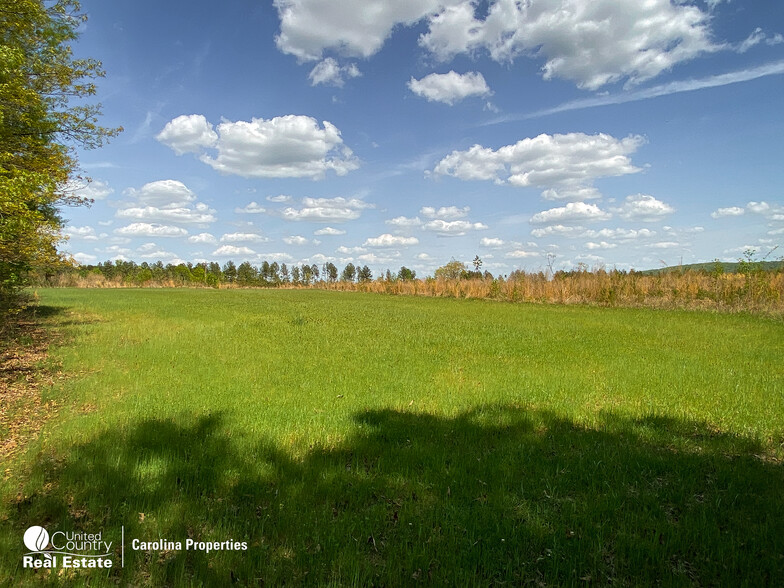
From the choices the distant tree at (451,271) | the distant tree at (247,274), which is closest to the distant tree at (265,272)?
the distant tree at (247,274)

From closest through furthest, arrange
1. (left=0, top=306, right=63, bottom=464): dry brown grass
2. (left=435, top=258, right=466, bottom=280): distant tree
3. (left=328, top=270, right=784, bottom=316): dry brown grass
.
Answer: (left=0, top=306, right=63, bottom=464): dry brown grass < (left=328, top=270, right=784, bottom=316): dry brown grass < (left=435, top=258, right=466, bottom=280): distant tree

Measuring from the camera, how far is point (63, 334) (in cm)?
1264

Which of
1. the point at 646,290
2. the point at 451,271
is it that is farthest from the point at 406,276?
the point at 646,290

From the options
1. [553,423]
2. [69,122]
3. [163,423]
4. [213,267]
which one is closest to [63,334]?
[69,122]

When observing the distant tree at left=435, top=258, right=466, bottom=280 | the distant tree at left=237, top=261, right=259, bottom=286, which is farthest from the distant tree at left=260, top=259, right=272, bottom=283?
the distant tree at left=435, top=258, right=466, bottom=280

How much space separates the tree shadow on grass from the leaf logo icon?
0.25 feet

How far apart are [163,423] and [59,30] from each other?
11897 millimetres

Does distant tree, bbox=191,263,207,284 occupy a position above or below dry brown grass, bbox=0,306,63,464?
above

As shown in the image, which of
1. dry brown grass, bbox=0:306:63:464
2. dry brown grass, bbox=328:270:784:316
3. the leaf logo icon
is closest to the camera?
the leaf logo icon

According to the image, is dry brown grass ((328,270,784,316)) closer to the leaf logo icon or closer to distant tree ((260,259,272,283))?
the leaf logo icon

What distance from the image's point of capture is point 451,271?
2035 inches

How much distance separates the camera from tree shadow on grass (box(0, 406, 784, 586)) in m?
2.70

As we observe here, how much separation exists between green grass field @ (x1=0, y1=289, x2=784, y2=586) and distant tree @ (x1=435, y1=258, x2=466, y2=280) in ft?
122

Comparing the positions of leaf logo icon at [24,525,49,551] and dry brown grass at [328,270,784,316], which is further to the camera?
dry brown grass at [328,270,784,316]
